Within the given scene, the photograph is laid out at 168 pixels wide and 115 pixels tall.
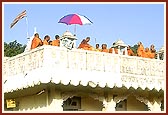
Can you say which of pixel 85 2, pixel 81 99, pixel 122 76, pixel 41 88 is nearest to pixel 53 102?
pixel 41 88

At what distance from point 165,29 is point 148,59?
14.3 ft

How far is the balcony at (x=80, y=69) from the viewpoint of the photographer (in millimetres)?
12430

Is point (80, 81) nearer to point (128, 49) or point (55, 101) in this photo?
point (55, 101)

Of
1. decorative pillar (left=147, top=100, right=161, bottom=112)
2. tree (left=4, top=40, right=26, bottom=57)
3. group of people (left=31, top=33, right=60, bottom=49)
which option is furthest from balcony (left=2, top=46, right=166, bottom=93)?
tree (left=4, top=40, right=26, bottom=57)

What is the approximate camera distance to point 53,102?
12.6 metres

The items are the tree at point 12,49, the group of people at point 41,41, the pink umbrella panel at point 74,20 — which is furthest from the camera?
the tree at point 12,49

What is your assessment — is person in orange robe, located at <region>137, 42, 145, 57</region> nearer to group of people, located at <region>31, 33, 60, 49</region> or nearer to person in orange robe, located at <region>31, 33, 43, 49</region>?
group of people, located at <region>31, 33, 60, 49</region>

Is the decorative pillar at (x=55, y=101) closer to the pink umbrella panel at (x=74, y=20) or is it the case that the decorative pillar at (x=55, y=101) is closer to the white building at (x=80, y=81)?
the white building at (x=80, y=81)

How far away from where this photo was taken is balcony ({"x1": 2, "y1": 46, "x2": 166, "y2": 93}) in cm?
1243

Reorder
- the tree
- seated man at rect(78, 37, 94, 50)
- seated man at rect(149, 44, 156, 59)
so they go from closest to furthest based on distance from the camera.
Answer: seated man at rect(78, 37, 94, 50)
seated man at rect(149, 44, 156, 59)
the tree

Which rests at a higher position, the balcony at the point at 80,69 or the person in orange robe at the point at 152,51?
the person in orange robe at the point at 152,51

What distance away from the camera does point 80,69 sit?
43.1 ft

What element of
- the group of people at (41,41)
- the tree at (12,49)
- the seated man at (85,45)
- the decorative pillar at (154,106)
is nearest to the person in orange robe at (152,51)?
the decorative pillar at (154,106)

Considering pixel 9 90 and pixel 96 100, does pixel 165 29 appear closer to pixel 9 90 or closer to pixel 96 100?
pixel 96 100
